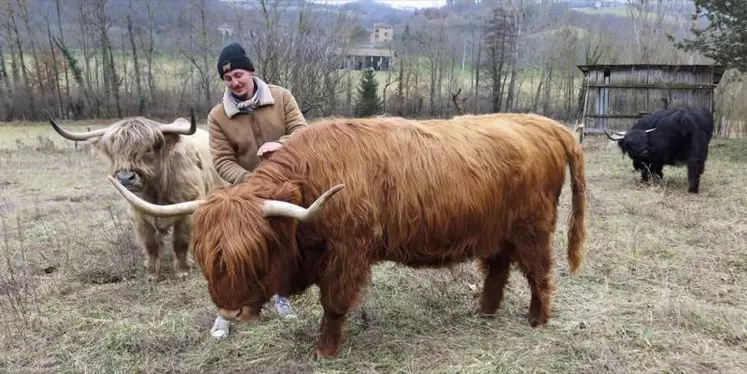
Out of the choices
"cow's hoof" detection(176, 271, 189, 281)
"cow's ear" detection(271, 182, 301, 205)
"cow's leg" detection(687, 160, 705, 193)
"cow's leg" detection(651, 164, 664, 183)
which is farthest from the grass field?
"cow's leg" detection(651, 164, 664, 183)

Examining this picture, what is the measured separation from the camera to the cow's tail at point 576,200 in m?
4.02

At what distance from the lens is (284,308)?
435 cm

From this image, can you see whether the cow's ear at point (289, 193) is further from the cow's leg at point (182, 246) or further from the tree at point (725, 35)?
the tree at point (725, 35)

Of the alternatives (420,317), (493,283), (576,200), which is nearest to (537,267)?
(493,283)

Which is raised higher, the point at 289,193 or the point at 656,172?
the point at 289,193

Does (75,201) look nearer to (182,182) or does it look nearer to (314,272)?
(182,182)

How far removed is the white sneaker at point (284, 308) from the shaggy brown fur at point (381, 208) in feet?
2.64

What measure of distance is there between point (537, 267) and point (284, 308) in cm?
189

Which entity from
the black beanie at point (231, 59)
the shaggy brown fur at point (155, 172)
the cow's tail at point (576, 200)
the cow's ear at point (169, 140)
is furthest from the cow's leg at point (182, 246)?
the cow's tail at point (576, 200)

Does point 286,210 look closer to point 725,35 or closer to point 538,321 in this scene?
point 538,321

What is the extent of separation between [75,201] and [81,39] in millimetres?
26429

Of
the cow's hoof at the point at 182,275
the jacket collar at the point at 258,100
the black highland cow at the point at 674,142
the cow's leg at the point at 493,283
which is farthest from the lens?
the black highland cow at the point at 674,142

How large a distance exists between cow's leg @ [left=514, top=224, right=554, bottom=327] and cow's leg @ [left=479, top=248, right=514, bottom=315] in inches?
9.6

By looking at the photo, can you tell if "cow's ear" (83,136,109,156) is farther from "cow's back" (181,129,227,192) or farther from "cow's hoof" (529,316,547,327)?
"cow's hoof" (529,316,547,327)
